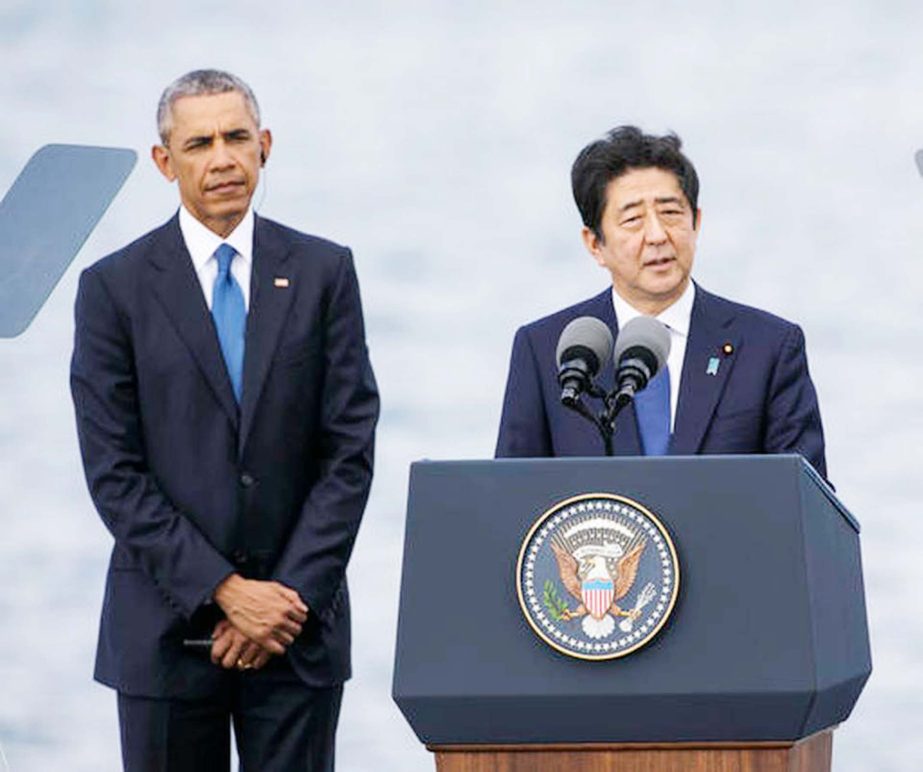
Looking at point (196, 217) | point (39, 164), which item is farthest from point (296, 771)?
point (39, 164)

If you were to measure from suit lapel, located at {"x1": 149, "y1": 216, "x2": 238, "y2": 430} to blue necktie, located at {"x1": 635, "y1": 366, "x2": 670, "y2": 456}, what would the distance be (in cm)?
54

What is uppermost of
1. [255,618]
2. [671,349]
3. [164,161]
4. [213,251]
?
[164,161]

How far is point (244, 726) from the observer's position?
2.76m

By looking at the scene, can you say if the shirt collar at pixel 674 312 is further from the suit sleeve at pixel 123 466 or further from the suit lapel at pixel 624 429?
the suit sleeve at pixel 123 466

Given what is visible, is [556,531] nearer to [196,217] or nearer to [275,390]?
[275,390]

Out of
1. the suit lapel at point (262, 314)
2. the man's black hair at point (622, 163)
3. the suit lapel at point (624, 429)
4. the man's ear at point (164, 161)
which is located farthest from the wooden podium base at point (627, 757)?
the man's ear at point (164, 161)

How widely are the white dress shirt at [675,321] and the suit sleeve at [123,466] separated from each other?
627 mm

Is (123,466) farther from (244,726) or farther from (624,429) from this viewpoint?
(624,429)

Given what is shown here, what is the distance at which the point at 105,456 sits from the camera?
8.93 feet

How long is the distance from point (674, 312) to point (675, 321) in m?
0.02

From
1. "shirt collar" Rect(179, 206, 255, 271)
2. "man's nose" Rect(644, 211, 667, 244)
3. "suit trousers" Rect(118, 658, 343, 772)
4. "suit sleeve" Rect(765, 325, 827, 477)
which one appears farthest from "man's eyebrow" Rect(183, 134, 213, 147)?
"suit sleeve" Rect(765, 325, 827, 477)

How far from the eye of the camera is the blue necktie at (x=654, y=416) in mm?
2648

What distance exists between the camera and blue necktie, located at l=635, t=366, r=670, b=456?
104 inches

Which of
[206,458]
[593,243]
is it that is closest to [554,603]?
[206,458]
